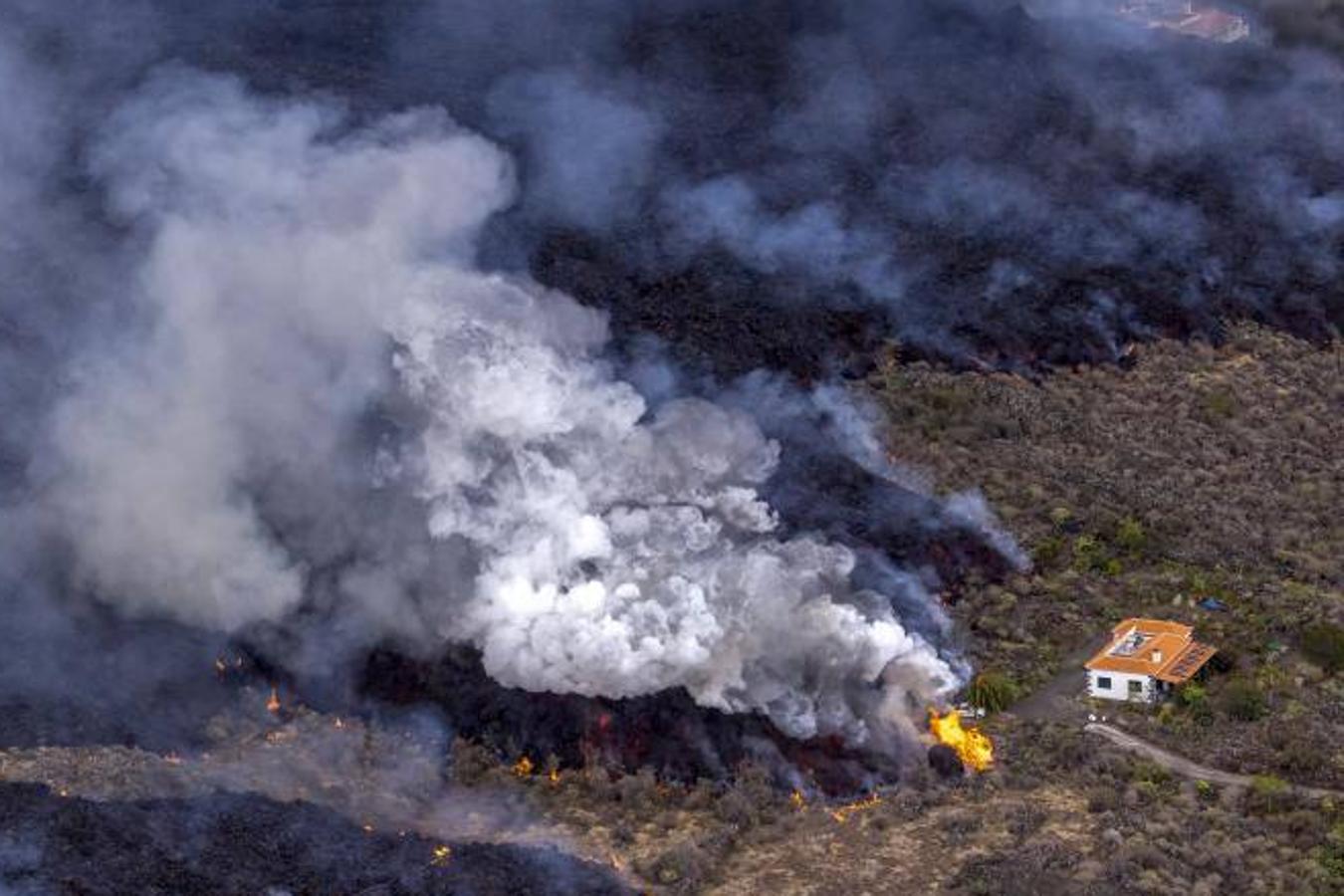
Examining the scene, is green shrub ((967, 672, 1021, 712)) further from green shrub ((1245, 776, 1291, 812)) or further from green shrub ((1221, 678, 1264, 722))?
green shrub ((1245, 776, 1291, 812))

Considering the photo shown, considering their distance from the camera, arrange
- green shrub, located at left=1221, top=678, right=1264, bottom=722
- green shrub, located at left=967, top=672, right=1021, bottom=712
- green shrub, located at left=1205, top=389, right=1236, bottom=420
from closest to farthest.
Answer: green shrub, located at left=1221, top=678, right=1264, bottom=722 < green shrub, located at left=967, top=672, right=1021, bottom=712 < green shrub, located at left=1205, top=389, right=1236, bottom=420

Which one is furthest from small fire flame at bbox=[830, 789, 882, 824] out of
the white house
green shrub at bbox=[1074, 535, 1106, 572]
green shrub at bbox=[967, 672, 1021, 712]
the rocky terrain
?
green shrub at bbox=[1074, 535, 1106, 572]

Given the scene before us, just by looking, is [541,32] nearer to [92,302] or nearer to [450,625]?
[92,302]

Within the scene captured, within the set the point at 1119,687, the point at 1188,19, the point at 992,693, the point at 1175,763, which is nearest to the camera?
the point at 1175,763

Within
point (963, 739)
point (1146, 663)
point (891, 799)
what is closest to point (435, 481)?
point (891, 799)

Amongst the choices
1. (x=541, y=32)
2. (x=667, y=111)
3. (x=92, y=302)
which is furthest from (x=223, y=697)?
(x=541, y=32)

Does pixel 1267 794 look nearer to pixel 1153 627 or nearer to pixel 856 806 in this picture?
pixel 856 806

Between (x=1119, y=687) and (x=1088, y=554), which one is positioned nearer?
(x=1119, y=687)
